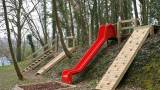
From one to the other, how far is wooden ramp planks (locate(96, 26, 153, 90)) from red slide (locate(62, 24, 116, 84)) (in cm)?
194

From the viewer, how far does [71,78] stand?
1542cm

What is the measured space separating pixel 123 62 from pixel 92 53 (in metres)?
3.19

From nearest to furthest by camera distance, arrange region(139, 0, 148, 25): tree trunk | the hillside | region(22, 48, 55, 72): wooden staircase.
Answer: the hillside
region(139, 0, 148, 25): tree trunk
region(22, 48, 55, 72): wooden staircase

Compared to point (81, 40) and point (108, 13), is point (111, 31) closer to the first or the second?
point (81, 40)

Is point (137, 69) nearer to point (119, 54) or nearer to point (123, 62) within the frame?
point (123, 62)

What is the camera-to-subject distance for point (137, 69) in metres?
12.8

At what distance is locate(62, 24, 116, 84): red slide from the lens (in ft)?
50.7

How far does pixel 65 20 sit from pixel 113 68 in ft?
50.5

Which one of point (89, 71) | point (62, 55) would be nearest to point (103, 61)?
point (89, 71)

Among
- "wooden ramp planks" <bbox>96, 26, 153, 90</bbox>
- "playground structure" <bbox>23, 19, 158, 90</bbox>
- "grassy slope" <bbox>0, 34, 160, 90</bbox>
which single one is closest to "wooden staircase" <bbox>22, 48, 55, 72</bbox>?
"grassy slope" <bbox>0, 34, 160, 90</bbox>

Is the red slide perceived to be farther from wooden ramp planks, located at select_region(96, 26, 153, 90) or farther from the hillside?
wooden ramp planks, located at select_region(96, 26, 153, 90)

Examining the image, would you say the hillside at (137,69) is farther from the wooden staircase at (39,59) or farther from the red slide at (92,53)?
the wooden staircase at (39,59)

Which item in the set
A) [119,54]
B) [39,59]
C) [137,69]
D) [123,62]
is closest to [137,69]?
[137,69]

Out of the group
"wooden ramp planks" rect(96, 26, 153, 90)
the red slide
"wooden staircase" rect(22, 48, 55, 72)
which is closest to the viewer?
"wooden ramp planks" rect(96, 26, 153, 90)
